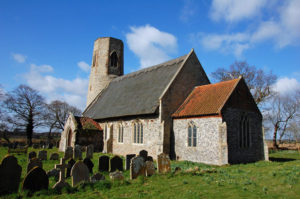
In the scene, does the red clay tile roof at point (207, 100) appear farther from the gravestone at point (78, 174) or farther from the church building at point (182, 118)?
the gravestone at point (78, 174)

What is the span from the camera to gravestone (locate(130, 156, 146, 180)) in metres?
9.74

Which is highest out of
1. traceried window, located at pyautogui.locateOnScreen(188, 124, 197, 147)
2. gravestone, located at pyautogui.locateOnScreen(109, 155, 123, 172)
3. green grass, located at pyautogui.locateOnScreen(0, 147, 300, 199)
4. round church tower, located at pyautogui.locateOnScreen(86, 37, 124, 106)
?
round church tower, located at pyautogui.locateOnScreen(86, 37, 124, 106)

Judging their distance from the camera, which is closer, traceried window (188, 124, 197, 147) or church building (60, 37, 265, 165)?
church building (60, 37, 265, 165)

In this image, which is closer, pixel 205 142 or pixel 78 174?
pixel 78 174

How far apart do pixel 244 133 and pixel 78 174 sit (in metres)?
12.9

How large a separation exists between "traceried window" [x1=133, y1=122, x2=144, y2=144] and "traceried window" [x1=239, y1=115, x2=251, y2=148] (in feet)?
27.3

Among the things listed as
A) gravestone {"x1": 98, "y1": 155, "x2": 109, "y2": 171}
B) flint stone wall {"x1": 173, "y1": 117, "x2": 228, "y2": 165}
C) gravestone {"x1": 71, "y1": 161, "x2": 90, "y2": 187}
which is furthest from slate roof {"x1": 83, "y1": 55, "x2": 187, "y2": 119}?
gravestone {"x1": 71, "y1": 161, "x2": 90, "y2": 187}

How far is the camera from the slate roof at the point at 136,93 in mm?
20359

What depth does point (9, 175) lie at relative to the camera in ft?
25.0

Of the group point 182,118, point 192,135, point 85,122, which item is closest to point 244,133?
point 192,135

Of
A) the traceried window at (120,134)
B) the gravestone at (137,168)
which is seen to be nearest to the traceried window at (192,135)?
the gravestone at (137,168)

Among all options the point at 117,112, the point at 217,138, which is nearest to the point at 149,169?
the point at 217,138

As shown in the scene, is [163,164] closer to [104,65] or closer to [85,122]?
[85,122]

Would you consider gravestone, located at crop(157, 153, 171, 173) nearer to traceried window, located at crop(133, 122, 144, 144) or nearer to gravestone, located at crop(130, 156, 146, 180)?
gravestone, located at crop(130, 156, 146, 180)
